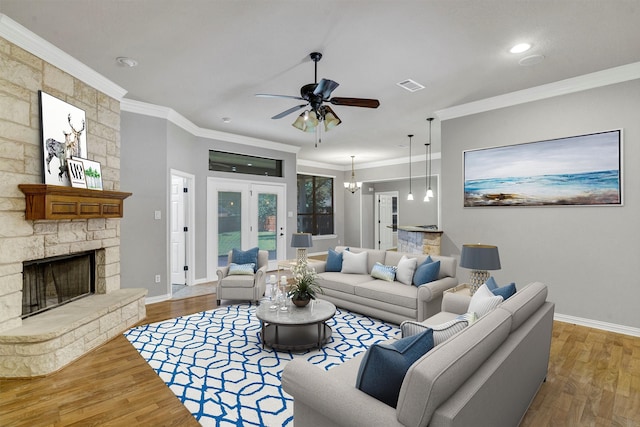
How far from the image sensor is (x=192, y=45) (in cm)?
311

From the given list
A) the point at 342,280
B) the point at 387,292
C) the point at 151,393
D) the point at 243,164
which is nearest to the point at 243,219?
the point at 243,164

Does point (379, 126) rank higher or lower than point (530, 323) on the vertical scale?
higher

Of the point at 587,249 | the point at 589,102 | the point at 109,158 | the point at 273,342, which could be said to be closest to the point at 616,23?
the point at 589,102

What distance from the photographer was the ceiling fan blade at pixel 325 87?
2.96m

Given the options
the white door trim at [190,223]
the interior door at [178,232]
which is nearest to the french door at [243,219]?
the white door trim at [190,223]

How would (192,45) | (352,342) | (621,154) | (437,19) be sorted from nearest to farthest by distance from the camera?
(437,19)
(192,45)
(352,342)
(621,154)

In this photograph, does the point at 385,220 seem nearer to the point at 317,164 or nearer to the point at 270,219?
the point at 317,164

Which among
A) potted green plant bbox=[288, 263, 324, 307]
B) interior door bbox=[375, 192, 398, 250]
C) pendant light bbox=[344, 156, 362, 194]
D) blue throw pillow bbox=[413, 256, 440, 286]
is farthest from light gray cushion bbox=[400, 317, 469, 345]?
interior door bbox=[375, 192, 398, 250]

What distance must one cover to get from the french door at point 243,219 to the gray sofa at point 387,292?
8.74ft

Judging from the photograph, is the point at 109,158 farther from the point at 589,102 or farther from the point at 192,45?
the point at 589,102

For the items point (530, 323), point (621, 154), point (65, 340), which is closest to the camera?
point (530, 323)

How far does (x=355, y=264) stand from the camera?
15.8ft

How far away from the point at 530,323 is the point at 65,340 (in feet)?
12.4

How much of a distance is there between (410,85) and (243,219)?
4.41 metres
